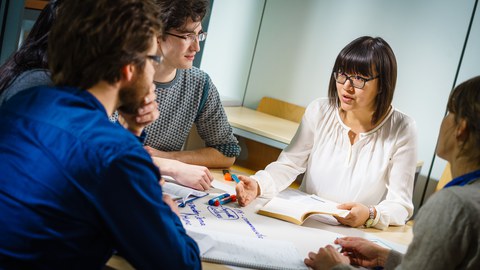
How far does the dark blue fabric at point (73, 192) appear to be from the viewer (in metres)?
1.17

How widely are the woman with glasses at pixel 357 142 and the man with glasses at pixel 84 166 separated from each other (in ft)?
3.52

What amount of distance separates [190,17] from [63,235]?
1.37 m

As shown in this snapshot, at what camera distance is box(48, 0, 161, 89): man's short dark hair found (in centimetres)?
127

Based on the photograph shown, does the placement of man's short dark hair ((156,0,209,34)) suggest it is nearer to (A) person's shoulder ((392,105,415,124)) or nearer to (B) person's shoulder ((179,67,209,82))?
(B) person's shoulder ((179,67,209,82))

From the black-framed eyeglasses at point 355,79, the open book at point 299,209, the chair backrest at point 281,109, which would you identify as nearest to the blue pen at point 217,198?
the open book at point 299,209

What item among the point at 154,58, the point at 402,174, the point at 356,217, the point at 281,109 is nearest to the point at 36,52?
the point at 154,58

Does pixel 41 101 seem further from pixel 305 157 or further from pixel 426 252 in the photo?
pixel 305 157

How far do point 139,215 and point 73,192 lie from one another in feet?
0.47

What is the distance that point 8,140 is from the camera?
125 cm

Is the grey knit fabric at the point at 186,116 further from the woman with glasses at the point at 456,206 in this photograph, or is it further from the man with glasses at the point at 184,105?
the woman with glasses at the point at 456,206

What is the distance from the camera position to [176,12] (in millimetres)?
2350

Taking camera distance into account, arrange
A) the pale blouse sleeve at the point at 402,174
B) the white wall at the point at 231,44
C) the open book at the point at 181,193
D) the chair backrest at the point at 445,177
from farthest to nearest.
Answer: the white wall at the point at 231,44 → the chair backrest at the point at 445,177 → the pale blouse sleeve at the point at 402,174 → the open book at the point at 181,193

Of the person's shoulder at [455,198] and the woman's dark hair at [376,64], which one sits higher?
the woman's dark hair at [376,64]

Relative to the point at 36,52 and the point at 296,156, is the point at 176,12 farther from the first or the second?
the point at 296,156
